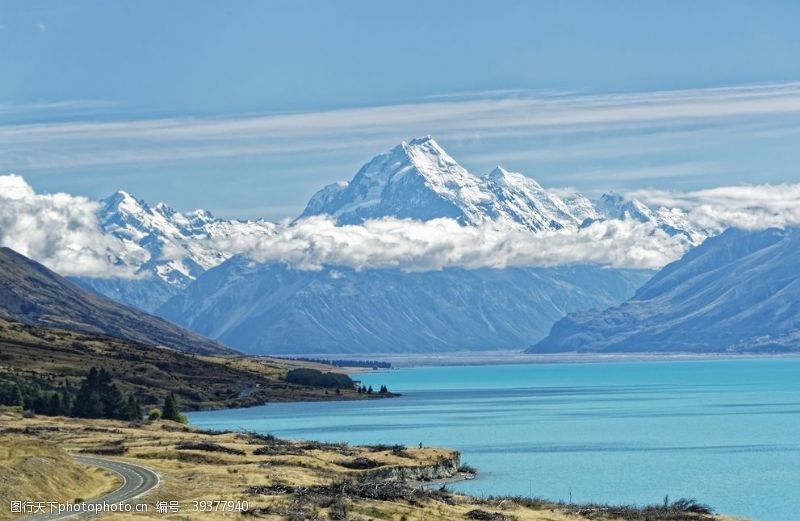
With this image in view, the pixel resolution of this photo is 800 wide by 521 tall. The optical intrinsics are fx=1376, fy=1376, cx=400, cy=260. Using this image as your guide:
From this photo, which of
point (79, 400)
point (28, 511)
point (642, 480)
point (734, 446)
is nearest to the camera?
point (28, 511)

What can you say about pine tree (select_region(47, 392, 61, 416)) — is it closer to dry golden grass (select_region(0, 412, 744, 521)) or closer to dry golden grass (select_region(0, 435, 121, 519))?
dry golden grass (select_region(0, 412, 744, 521))

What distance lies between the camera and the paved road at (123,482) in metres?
72.4

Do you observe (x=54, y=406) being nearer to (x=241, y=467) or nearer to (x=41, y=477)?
(x=241, y=467)

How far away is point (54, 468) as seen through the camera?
8456 cm

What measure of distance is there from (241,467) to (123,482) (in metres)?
20.4

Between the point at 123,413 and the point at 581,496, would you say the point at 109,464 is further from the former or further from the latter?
the point at 123,413

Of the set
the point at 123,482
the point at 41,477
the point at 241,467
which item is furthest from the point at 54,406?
the point at 41,477

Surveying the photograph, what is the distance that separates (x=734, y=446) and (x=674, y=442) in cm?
1121

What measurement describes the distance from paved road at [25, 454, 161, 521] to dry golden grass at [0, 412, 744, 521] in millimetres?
1204

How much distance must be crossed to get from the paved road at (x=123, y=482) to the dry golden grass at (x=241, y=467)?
1204 millimetres

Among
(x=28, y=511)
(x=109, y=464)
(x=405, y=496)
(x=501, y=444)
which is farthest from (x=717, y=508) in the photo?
(x=501, y=444)

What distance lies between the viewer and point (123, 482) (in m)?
90.7

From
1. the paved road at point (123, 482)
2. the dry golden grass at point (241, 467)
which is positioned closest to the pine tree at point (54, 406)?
the dry golden grass at point (241, 467)

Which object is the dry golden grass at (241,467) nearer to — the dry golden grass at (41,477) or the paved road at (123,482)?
the dry golden grass at (41,477)
